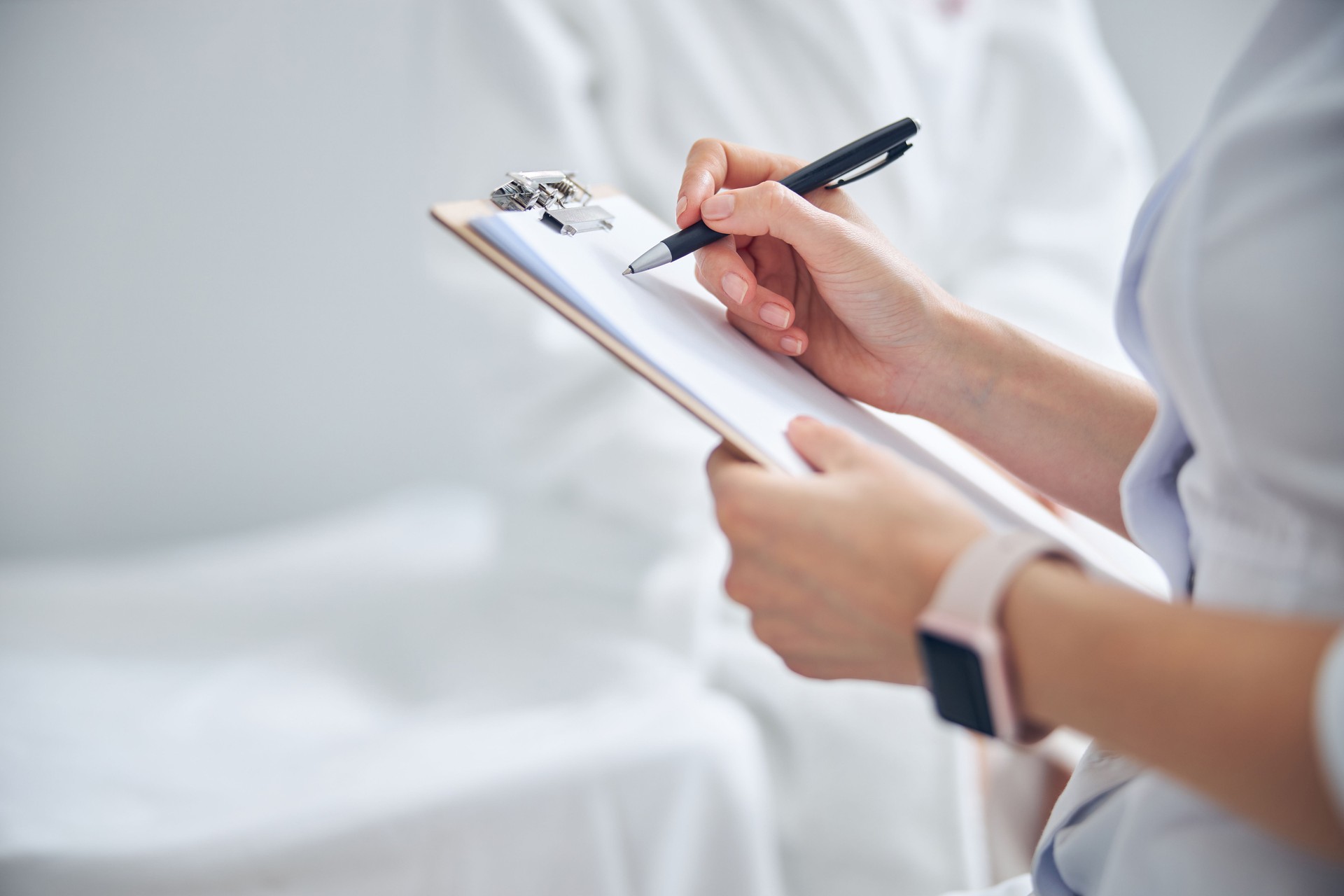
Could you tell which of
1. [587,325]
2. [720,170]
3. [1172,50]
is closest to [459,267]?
[720,170]

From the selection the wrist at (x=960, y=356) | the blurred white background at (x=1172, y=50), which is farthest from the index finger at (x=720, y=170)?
the blurred white background at (x=1172, y=50)

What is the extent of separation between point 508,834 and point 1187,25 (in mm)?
1320

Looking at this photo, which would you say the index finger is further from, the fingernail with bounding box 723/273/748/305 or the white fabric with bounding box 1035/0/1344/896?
the white fabric with bounding box 1035/0/1344/896

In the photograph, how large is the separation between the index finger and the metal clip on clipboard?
0.04 m

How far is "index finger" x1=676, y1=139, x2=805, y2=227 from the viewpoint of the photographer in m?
0.48

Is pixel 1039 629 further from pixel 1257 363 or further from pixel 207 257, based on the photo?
pixel 207 257

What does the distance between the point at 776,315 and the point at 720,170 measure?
0.31 feet

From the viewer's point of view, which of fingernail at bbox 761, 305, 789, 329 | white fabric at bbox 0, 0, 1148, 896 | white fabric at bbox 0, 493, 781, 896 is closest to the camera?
fingernail at bbox 761, 305, 789, 329

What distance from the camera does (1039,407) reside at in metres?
0.49

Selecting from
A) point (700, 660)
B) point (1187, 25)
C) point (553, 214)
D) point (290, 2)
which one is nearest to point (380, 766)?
point (700, 660)

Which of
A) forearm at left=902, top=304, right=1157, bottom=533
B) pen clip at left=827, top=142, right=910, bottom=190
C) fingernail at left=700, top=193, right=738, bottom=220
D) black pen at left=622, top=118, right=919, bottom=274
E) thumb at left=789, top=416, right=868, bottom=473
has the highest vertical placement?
fingernail at left=700, top=193, right=738, bottom=220

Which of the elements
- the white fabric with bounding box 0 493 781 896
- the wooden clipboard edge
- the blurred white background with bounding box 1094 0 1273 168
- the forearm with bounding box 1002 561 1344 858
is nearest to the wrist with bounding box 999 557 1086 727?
the forearm with bounding box 1002 561 1344 858

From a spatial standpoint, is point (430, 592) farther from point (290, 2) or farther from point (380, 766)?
point (290, 2)

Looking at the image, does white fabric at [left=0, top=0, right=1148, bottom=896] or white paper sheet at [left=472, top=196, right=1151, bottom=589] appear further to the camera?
white fabric at [left=0, top=0, right=1148, bottom=896]
